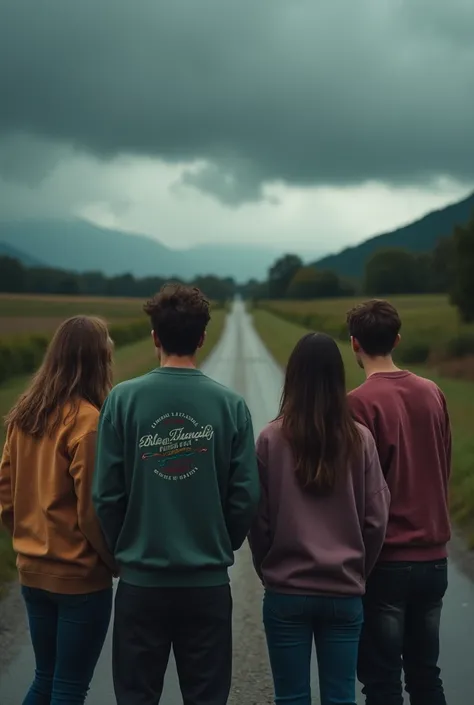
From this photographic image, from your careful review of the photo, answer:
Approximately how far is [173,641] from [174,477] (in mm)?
609

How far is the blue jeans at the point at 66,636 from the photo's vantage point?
3686 millimetres

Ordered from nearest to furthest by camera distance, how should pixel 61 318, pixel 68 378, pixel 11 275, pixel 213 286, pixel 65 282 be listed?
pixel 68 378 → pixel 61 318 → pixel 11 275 → pixel 65 282 → pixel 213 286

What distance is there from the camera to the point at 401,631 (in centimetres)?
396

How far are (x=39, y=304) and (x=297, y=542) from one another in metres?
46.7

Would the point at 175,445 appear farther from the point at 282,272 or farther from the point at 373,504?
the point at 282,272

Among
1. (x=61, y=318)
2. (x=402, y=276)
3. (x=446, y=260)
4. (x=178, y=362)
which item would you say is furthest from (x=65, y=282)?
(x=178, y=362)

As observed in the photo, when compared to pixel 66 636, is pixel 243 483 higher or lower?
higher

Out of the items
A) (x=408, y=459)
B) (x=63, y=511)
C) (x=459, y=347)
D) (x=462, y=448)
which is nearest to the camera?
(x=63, y=511)

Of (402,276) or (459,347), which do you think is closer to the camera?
(459,347)

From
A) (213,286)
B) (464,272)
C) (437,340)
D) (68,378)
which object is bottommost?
(213,286)

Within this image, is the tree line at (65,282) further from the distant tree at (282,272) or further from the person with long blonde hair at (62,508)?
the distant tree at (282,272)

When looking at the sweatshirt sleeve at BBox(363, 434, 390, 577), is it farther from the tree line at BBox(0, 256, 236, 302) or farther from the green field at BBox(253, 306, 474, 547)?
the tree line at BBox(0, 256, 236, 302)

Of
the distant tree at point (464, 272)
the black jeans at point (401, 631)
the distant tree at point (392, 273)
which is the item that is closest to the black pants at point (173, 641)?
→ the black jeans at point (401, 631)

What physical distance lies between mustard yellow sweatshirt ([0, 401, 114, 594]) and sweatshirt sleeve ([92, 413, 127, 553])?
129 millimetres
